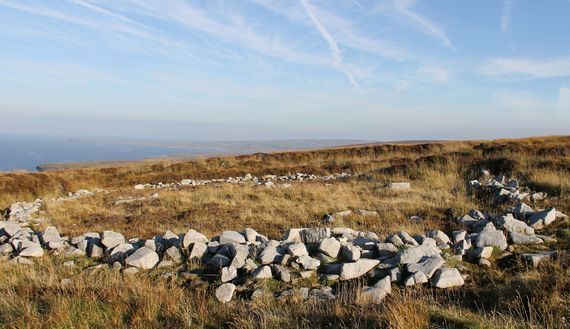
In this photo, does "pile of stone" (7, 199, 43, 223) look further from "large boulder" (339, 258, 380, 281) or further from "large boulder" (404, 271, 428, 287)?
"large boulder" (404, 271, 428, 287)

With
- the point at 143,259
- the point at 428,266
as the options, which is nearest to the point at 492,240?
the point at 428,266

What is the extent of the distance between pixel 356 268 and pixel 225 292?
6.01 feet

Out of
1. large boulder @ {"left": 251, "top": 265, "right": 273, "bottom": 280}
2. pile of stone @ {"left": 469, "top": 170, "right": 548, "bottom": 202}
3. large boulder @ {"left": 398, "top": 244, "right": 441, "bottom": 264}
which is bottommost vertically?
large boulder @ {"left": 251, "top": 265, "right": 273, "bottom": 280}

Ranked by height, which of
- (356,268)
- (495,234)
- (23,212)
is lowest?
(23,212)

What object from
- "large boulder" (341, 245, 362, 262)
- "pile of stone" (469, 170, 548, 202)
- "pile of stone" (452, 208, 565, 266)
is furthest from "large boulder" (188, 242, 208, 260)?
"pile of stone" (469, 170, 548, 202)

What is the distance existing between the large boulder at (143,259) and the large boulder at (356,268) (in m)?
2.87

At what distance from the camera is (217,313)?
4.45 m

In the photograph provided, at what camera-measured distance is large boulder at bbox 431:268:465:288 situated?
5.26 meters

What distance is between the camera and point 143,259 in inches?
249

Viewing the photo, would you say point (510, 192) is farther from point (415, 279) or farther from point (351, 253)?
point (415, 279)

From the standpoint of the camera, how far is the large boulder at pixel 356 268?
5.69 m

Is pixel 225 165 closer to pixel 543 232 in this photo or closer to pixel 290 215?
pixel 290 215

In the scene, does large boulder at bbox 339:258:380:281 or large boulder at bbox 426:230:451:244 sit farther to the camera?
large boulder at bbox 426:230:451:244

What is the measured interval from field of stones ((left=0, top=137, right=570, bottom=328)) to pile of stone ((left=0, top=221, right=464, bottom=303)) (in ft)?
0.07
